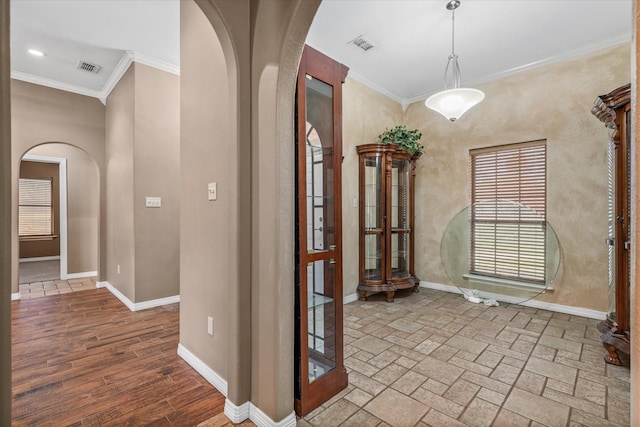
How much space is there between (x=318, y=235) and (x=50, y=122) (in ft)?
15.3

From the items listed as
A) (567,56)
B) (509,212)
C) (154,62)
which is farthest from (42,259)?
(567,56)

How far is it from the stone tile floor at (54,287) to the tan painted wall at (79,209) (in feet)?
1.22

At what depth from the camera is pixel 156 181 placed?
3938 mm

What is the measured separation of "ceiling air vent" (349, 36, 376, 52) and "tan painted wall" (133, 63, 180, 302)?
2.38m

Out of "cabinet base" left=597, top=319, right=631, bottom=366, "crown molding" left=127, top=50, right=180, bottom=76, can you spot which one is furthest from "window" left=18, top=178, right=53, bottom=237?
"cabinet base" left=597, top=319, right=631, bottom=366

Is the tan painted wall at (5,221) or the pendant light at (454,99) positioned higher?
the pendant light at (454,99)

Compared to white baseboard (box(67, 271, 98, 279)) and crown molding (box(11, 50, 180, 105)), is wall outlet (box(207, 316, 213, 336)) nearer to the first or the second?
crown molding (box(11, 50, 180, 105))

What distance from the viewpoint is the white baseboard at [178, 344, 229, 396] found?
7.00 ft

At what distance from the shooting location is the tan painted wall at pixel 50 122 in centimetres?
415

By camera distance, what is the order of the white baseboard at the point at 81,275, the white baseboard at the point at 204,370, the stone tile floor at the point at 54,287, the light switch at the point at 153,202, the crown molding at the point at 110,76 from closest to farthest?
the white baseboard at the point at 204,370 → the crown molding at the point at 110,76 → the light switch at the point at 153,202 → the stone tile floor at the point at 54,287 → the white baseboard at the point at 81,275

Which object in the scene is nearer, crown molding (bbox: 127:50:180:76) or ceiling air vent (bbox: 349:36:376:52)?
ceiling air vent (bbox: 349:36:376:52)

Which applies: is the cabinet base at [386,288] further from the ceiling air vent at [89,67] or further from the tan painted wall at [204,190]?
the ceiling air vent at [89,67]

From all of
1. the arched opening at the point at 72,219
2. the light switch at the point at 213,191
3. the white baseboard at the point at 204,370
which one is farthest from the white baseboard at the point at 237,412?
the arched opening at the point at 72,219

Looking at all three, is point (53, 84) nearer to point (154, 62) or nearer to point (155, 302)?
point (154, 62)
